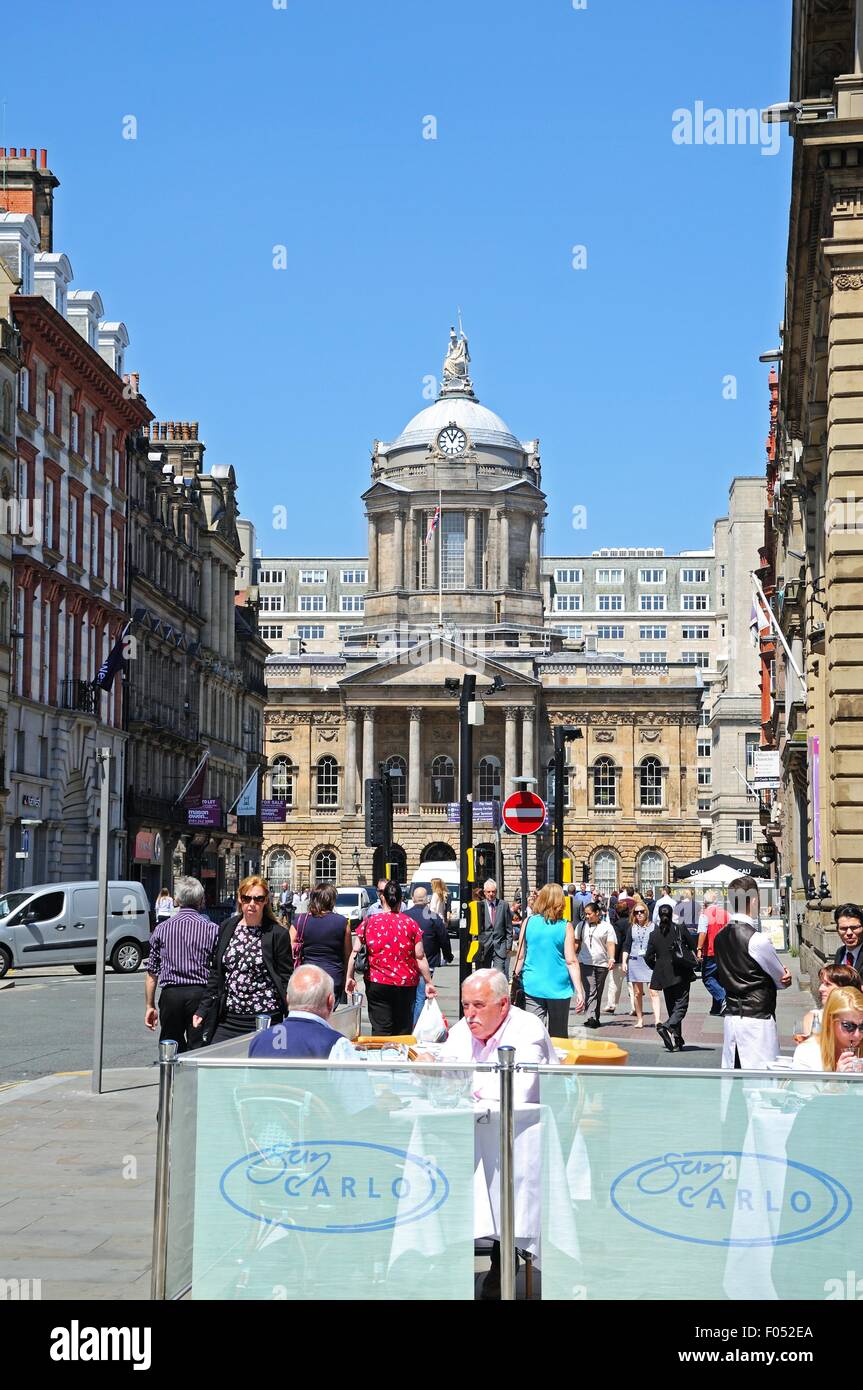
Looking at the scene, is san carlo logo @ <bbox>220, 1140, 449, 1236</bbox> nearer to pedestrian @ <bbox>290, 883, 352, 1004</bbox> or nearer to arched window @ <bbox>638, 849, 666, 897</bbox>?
pedestrian @ <bbox>290, 883, 352, 1004</bbox>

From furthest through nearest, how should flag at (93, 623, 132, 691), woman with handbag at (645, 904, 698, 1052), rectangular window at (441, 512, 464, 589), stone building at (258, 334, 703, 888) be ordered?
rectangular window at (441, 512, 464, 589)
stone building at (258, 334, 703, 888)
flag at (93, 623, 132, 691)
woman with handbag at (645, 904, 698, 1052)

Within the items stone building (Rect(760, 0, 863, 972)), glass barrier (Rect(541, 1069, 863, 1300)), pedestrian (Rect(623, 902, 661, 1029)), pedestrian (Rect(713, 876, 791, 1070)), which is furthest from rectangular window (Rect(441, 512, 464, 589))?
glass barrier (Rect(541, 1069, 863, 1300))

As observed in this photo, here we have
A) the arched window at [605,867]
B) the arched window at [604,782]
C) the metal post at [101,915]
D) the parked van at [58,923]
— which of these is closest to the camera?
the metal post at [101,915]

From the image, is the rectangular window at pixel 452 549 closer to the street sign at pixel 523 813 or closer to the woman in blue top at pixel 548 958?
the street sign at pixel 523 813

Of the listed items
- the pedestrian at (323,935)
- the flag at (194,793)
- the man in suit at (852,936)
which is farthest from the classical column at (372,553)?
the man in suit at (852,936)

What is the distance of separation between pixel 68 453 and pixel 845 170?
3393cm

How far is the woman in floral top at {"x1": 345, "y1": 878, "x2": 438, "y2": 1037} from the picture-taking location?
52.6 feet

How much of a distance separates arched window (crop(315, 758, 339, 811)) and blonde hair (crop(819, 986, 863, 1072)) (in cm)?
10470

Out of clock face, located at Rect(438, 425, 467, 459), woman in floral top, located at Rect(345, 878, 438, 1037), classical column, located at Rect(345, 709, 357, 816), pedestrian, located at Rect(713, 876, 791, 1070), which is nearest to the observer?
pedestrian, located at Rect(713, 876, 791, 1070)

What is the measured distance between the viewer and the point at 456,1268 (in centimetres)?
715

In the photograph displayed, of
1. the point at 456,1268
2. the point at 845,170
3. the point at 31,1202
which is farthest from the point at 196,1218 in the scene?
the point at 845,170

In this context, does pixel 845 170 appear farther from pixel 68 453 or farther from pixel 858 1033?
pixel 68 453

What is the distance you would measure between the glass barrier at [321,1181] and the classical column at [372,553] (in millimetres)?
108710

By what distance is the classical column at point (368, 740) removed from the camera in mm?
109312
